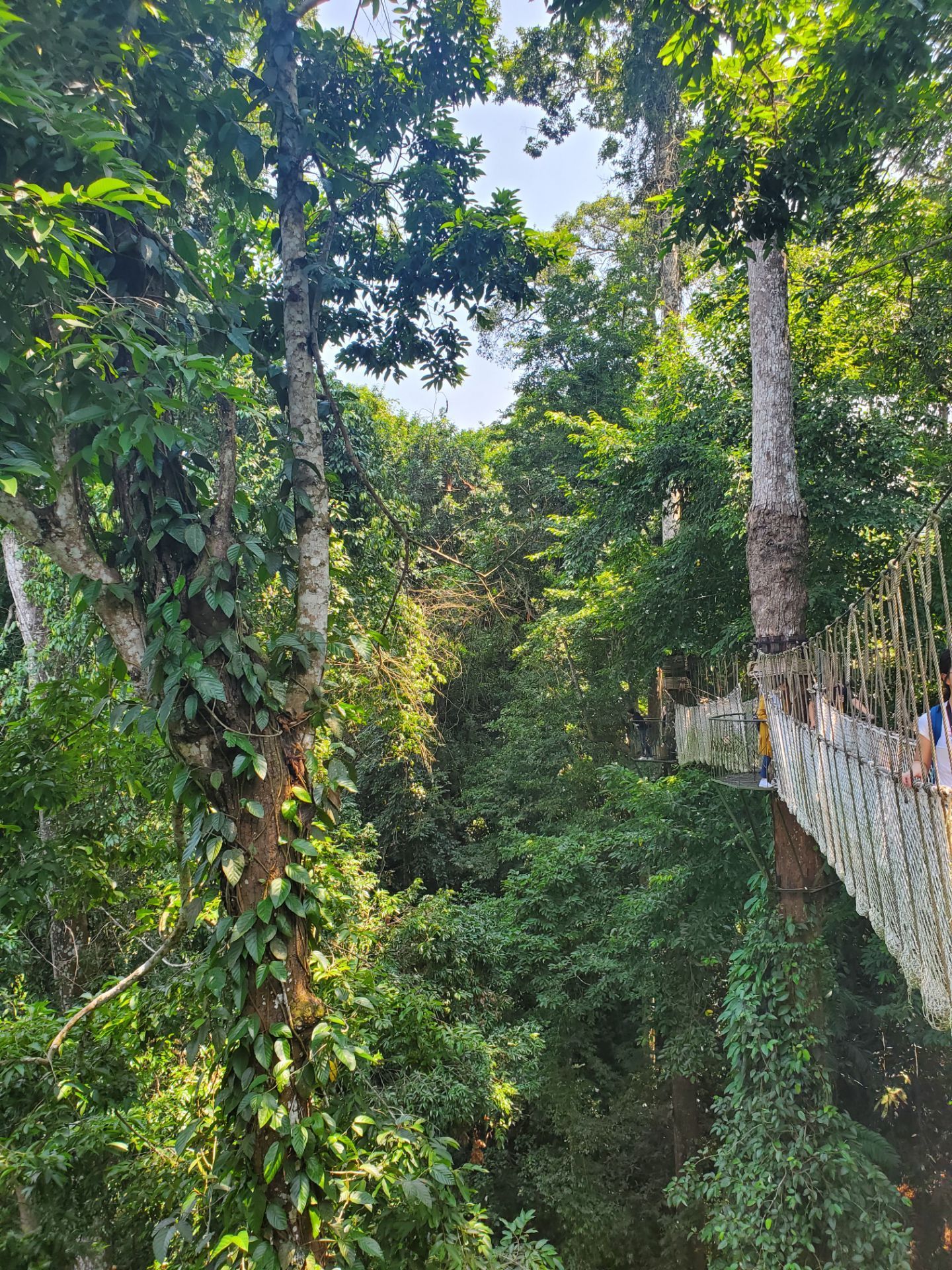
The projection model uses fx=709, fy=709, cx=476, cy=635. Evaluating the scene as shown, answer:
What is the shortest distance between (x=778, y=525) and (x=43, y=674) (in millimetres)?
3869

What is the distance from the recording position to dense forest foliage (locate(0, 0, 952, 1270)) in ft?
5.14

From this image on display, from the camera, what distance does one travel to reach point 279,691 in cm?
171

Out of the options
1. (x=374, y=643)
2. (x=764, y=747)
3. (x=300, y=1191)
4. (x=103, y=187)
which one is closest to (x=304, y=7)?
(x=103, y=187)

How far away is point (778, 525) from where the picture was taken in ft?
11.3

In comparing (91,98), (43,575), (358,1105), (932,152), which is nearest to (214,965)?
(358,1105)

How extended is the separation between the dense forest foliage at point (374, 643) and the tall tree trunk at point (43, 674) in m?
0.03

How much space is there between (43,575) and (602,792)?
5.40 meters

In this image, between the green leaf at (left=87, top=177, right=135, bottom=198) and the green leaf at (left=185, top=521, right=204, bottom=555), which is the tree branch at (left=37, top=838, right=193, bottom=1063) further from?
the green leaf at (left=87, top=177, right=135, bottom=198)

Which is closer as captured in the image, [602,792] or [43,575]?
[43,575]

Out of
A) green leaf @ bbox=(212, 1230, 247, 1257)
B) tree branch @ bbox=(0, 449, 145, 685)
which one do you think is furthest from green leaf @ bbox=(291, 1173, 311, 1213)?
tree branch @ bbox=(0, 449, 145, 685)

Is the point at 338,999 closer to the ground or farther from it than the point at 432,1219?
farther from it

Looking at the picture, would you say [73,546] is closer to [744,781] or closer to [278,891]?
[278,891]

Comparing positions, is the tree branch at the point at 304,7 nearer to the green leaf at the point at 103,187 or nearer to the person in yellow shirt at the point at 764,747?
the green leaf at the point at 103,187

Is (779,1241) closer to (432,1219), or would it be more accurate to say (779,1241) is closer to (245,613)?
(432,1219)
